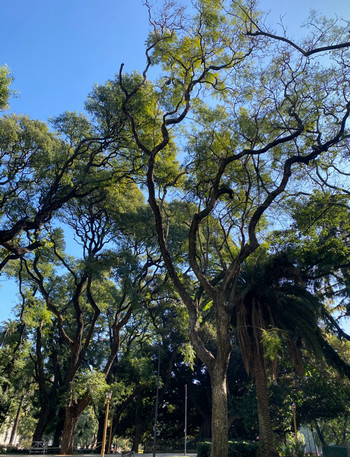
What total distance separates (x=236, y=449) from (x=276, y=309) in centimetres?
716

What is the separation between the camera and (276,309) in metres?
14.8

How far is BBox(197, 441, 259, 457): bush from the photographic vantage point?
15640mm

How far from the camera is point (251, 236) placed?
10.4m

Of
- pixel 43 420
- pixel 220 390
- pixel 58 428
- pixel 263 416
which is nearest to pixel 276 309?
pixel 263 416

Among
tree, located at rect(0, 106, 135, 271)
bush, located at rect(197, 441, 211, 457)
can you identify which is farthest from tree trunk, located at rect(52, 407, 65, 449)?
tree, located at rect(0, 106, 135, 271)

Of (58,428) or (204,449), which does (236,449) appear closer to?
(204,449)

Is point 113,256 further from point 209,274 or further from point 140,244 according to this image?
point 209,274

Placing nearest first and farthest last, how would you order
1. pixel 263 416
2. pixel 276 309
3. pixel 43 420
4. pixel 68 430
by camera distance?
pixel 263 416 → pixel 276 309 → pixel 68 430 → pixel 43 420

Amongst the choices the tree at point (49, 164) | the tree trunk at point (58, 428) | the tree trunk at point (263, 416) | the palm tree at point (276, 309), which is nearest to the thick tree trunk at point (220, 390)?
the palm tree at point (276, 309)

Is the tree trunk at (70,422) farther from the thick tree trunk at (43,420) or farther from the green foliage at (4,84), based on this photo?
the green foliage at (4,84)

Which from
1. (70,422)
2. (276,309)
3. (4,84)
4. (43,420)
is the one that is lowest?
(70,422)

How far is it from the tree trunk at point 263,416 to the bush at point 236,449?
403 cm

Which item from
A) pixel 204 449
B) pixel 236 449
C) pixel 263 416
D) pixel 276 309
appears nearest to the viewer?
pixel 263 416

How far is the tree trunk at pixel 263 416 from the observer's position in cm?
1195
